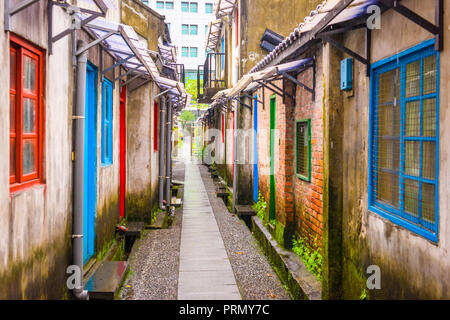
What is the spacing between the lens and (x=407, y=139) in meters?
3.38

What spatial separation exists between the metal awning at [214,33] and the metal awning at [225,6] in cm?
151

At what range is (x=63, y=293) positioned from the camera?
4.43 m

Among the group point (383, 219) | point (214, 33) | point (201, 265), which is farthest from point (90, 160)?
point (214, 33)

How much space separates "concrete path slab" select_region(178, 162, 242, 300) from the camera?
563 cm

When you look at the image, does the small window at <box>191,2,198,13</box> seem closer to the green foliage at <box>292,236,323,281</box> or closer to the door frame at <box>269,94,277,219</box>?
the door frame at <box>269,94,277,219</box>

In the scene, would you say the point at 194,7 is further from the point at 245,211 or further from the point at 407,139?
the point at 407,139

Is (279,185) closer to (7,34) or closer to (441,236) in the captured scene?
(441,236)

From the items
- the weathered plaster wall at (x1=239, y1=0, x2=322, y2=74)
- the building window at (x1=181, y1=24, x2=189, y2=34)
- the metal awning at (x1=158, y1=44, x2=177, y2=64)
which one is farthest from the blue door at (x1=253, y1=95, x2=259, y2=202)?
the building window at (x1=181, y1=24, x2=189, y2=34)

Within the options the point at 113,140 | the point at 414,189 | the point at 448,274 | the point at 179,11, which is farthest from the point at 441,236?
the point at 179,11

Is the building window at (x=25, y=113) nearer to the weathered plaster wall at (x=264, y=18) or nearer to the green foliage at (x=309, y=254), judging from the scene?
the green foliage at (x=309, y=254)

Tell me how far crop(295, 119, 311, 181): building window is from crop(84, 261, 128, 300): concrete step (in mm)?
2952

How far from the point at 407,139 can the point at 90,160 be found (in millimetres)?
4226

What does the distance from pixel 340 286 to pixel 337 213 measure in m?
0.78
